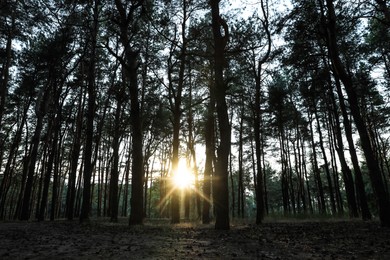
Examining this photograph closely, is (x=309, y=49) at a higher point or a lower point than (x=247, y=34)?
lower

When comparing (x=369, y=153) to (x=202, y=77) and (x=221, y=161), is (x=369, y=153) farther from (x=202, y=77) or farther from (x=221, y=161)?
(x=202, y=77)

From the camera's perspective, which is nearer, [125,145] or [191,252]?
[191,252]

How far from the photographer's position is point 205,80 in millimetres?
18766

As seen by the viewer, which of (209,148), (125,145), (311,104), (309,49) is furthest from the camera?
(125,145)

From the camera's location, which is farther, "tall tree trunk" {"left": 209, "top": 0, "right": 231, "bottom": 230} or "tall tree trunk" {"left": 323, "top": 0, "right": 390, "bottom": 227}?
"tall tree trunk" {"left": 209, "top": 0, "right": 231, "bottom": 230}

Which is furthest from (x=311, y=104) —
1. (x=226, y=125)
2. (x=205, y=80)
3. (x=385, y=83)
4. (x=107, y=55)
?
(x=107, y=55)

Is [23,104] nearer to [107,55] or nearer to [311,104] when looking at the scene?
[107,55]

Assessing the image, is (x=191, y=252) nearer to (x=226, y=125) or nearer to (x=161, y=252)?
(x=161, y=252)

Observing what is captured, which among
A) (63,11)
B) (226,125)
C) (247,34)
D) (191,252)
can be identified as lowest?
(191,252)

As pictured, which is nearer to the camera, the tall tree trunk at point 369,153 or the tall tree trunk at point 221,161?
the tall tree trunk at point 369,153

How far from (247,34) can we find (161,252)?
1223cm

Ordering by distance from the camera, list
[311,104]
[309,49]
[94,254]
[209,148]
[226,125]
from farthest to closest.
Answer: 1. [311,104]
2. [209,148]
3. [309,49]
4. [226,125]
5. [94,254]

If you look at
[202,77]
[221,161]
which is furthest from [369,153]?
[202,77]

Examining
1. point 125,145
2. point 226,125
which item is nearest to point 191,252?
point 226,125
